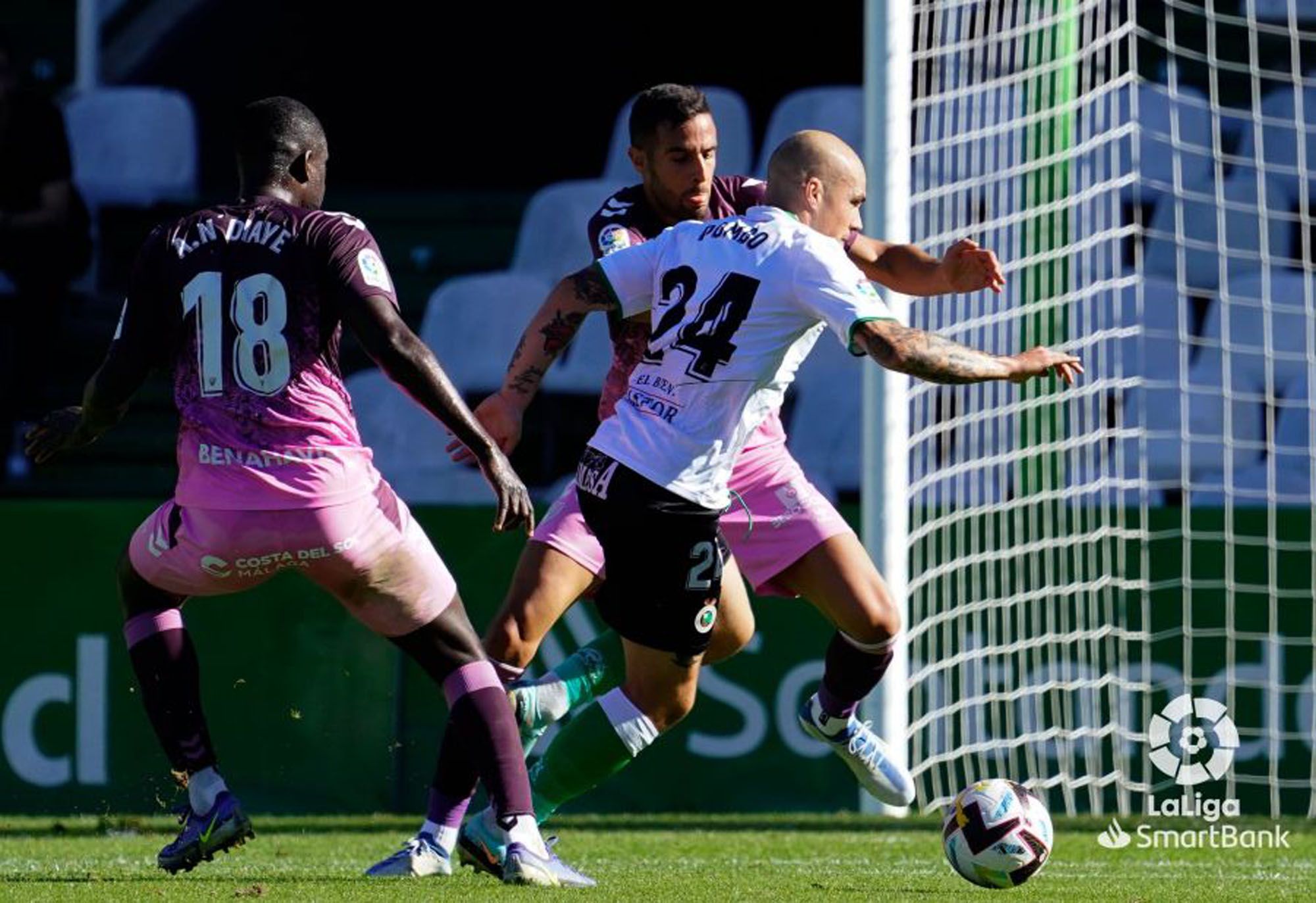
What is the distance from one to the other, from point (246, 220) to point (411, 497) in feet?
20.0

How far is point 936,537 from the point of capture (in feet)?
28.0

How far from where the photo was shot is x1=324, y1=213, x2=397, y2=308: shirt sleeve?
5.16 metres

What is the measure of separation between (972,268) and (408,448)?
591cm

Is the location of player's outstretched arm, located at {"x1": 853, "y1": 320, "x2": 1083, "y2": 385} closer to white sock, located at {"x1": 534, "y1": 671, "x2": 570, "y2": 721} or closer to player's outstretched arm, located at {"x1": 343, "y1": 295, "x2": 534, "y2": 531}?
player's outstretched arm, located at {"x1": 343, "y1": 295, "x2": 534, "y2": 531}

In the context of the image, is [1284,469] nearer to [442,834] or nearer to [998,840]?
[998,840]

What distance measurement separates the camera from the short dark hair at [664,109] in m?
6.14

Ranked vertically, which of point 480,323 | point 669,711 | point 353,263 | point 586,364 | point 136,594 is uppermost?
point 480,323

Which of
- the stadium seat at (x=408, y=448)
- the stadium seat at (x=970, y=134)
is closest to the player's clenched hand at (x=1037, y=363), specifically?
the stadium seat at (x=970, y=134)

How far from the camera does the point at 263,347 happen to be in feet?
17.0

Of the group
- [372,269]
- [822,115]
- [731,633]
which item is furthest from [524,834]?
Result: [822,115]

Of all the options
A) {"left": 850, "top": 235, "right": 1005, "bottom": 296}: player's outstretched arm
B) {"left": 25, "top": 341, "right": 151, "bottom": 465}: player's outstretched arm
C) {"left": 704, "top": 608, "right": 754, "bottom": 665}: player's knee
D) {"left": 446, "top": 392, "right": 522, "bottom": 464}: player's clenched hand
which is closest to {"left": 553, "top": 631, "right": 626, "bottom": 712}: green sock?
{"left": 704, "top": 608, "right": 754, "bottom": 665}: player's knee

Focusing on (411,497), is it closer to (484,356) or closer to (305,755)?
(484,356)

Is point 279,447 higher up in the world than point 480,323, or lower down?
lower down

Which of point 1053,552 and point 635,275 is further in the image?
point 1053,552
